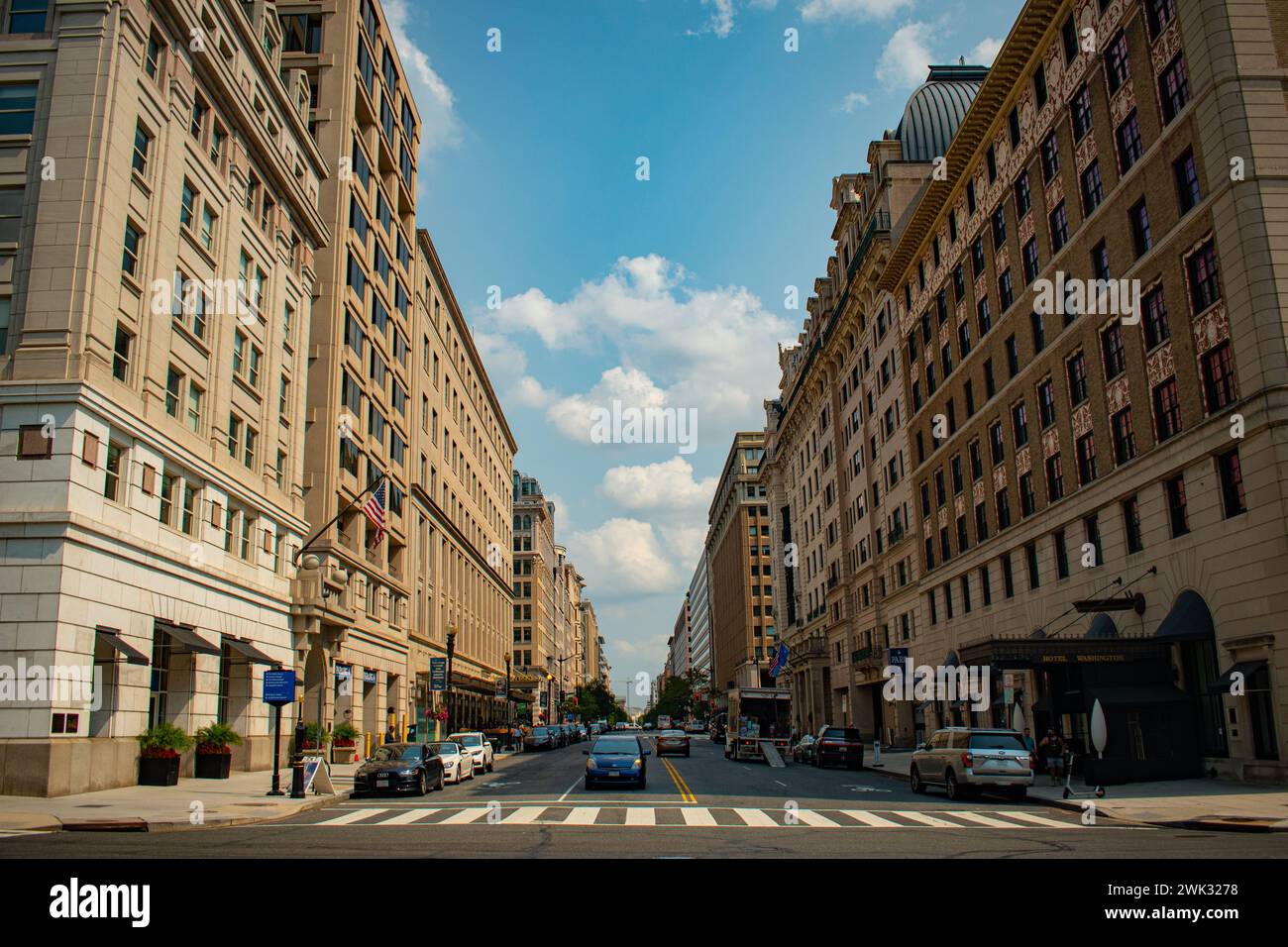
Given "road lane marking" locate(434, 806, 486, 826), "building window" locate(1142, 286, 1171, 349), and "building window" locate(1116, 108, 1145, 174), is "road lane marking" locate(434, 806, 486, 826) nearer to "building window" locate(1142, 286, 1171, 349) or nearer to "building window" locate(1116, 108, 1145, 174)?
"building window" locate(1142, 286, 1171, 349)

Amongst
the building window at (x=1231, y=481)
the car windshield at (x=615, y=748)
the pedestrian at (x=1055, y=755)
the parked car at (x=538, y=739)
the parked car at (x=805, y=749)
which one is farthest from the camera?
the parked car at (x=538, y=739)

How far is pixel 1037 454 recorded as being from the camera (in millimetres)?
40062

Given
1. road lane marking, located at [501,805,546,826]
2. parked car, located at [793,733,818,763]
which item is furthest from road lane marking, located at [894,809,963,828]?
parked car, located at [793,733,818,763]

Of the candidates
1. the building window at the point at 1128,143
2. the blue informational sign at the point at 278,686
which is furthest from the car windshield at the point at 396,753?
the building window at the point at 1128,143

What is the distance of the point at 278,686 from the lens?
25594mm

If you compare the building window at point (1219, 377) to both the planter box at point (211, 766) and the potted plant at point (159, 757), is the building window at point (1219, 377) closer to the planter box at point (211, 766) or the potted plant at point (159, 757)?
the potted plant at point (159, 757)

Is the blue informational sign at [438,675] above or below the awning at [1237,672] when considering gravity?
above

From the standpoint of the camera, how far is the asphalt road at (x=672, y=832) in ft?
43.1

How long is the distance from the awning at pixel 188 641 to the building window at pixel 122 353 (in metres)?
7.19

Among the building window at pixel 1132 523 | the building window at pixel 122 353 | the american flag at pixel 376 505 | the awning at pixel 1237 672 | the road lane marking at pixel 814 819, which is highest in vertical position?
the building window at pixel 122 353

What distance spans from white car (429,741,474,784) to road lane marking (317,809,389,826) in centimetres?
789
